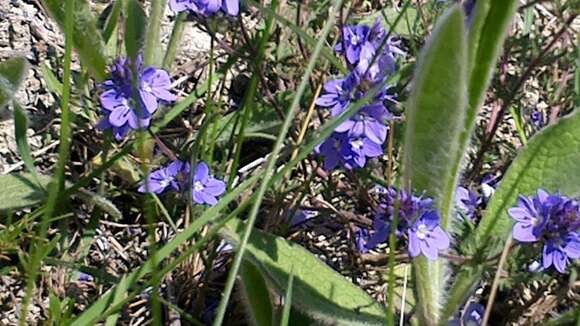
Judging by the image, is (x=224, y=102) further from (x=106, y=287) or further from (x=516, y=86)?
(x=516, y=86)

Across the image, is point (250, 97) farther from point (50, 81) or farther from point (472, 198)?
point (50, 81)

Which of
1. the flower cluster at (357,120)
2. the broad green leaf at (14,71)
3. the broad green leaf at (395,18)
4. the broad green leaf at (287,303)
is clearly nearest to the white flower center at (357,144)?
the flower cluster at (357,120)

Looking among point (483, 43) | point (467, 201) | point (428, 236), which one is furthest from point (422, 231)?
point (467, 201)

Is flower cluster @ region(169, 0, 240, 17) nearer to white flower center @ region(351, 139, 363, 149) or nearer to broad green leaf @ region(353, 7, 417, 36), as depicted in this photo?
white flower center @ region(351, 139, 363, 149)

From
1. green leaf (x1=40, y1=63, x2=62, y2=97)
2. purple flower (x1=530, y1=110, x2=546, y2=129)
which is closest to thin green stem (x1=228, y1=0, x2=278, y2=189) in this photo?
green leaf (x1=40, y1=63, x2=62, y2=97)

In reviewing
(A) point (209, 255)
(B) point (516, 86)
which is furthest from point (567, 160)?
(A) point (209, 255)
